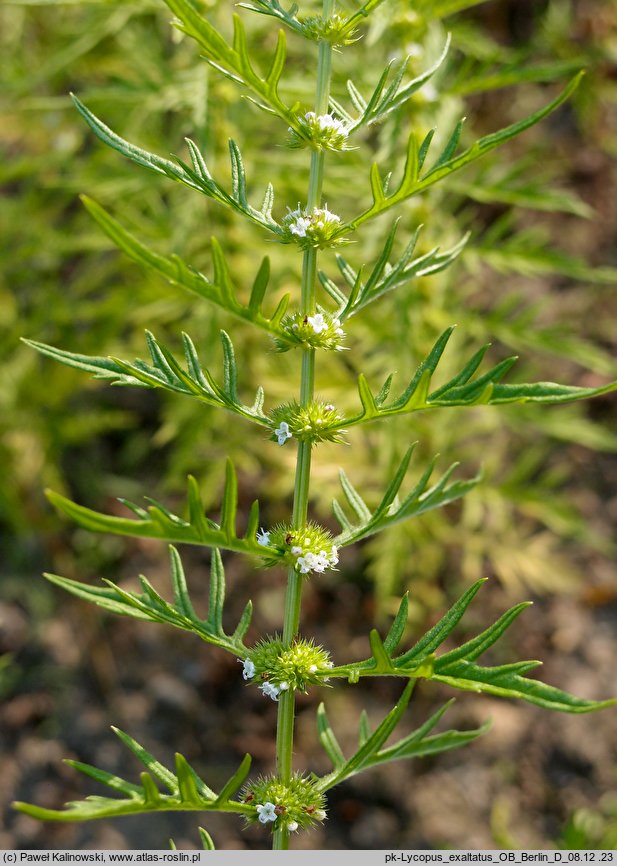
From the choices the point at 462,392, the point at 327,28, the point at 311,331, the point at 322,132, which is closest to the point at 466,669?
the point at 462,392

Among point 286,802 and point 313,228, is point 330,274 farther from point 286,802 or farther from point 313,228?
point 286,802

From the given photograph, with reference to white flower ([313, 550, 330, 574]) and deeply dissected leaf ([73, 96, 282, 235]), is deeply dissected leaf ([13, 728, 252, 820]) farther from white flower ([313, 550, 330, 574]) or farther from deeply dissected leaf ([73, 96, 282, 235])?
deeply dissected leaf ([73, 96, 282, 235])

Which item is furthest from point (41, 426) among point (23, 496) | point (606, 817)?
point (606, 817)

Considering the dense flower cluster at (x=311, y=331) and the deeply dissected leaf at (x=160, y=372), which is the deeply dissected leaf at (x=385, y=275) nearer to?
the dense flower cluster at (x=311, y=331)

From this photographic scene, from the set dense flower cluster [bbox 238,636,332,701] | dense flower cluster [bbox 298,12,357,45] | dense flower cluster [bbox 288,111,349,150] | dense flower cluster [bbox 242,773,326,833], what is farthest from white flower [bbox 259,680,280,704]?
dense flower cluster [bbox 298,12,357,45]

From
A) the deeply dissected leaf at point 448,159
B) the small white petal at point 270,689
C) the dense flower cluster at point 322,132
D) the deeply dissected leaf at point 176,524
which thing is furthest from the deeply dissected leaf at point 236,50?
the small white petal at point 270,689
